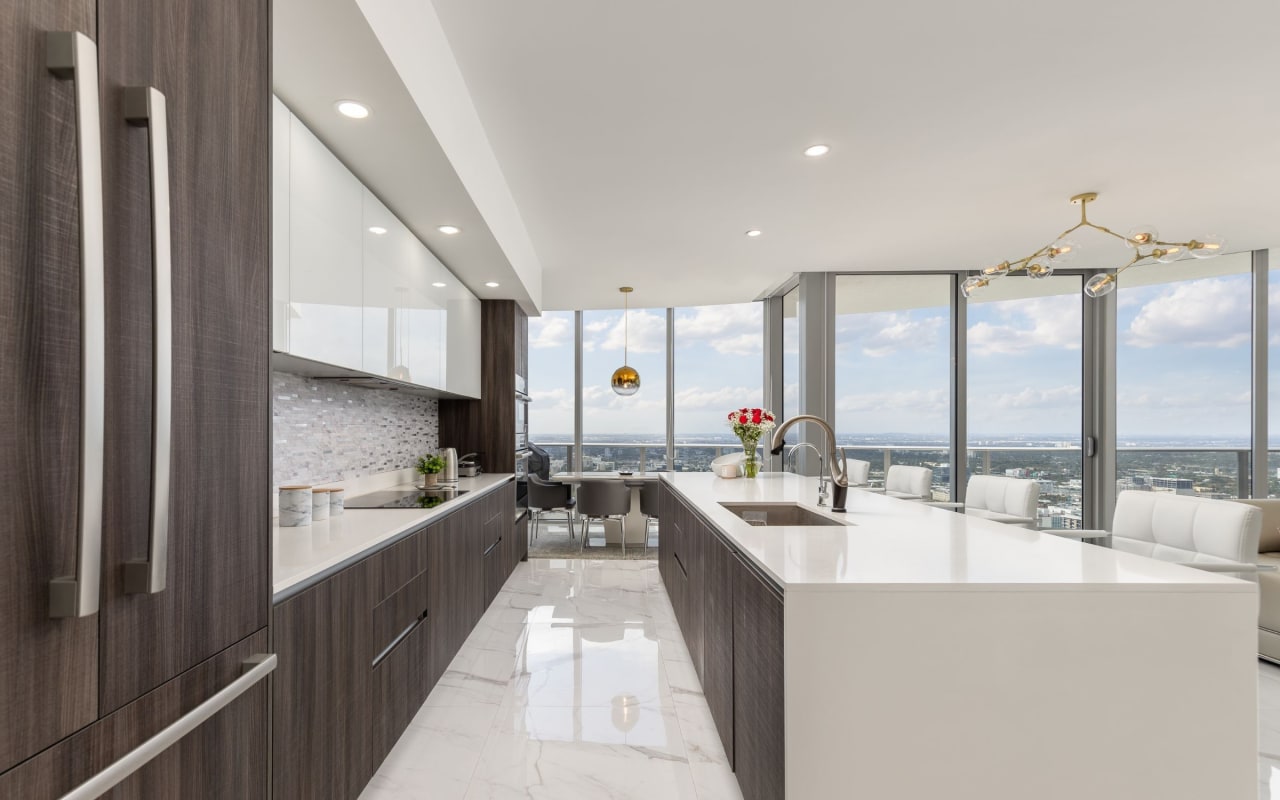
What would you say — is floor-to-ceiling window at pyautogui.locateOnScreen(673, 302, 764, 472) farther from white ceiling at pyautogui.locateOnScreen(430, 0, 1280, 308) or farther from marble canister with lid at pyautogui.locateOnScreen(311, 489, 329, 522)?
marble canister with lid at pyautogui.locateOnScreen(311, 489, 329, 522)

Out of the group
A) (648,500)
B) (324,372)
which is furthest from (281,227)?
(648,500)

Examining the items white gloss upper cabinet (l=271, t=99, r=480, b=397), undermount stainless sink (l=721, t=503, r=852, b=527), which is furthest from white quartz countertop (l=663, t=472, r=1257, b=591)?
white gloss upper cabinet (l=271, t=99, r=480, b=397)

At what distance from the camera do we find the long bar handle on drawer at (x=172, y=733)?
69 centimetres

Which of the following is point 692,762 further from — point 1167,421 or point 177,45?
point 1167,421

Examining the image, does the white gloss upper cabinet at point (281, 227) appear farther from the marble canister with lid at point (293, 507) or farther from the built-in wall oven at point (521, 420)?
the built-in wall oven at point (521, 420)

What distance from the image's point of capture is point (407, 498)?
3.12 meters

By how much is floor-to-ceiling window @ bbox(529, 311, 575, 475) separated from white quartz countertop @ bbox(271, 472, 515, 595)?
4.57 m

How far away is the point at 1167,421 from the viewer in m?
5.31

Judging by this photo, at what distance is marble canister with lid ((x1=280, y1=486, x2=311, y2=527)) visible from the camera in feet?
7.21

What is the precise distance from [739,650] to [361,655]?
113cm

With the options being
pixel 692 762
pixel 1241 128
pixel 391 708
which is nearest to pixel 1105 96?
pixel 1241 128

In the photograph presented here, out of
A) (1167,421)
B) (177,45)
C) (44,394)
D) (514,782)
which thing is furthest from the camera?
(1167,421)

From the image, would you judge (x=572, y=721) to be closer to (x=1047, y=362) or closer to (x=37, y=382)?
(x=37, y=382)

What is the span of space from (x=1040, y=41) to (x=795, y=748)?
94.8 inches
